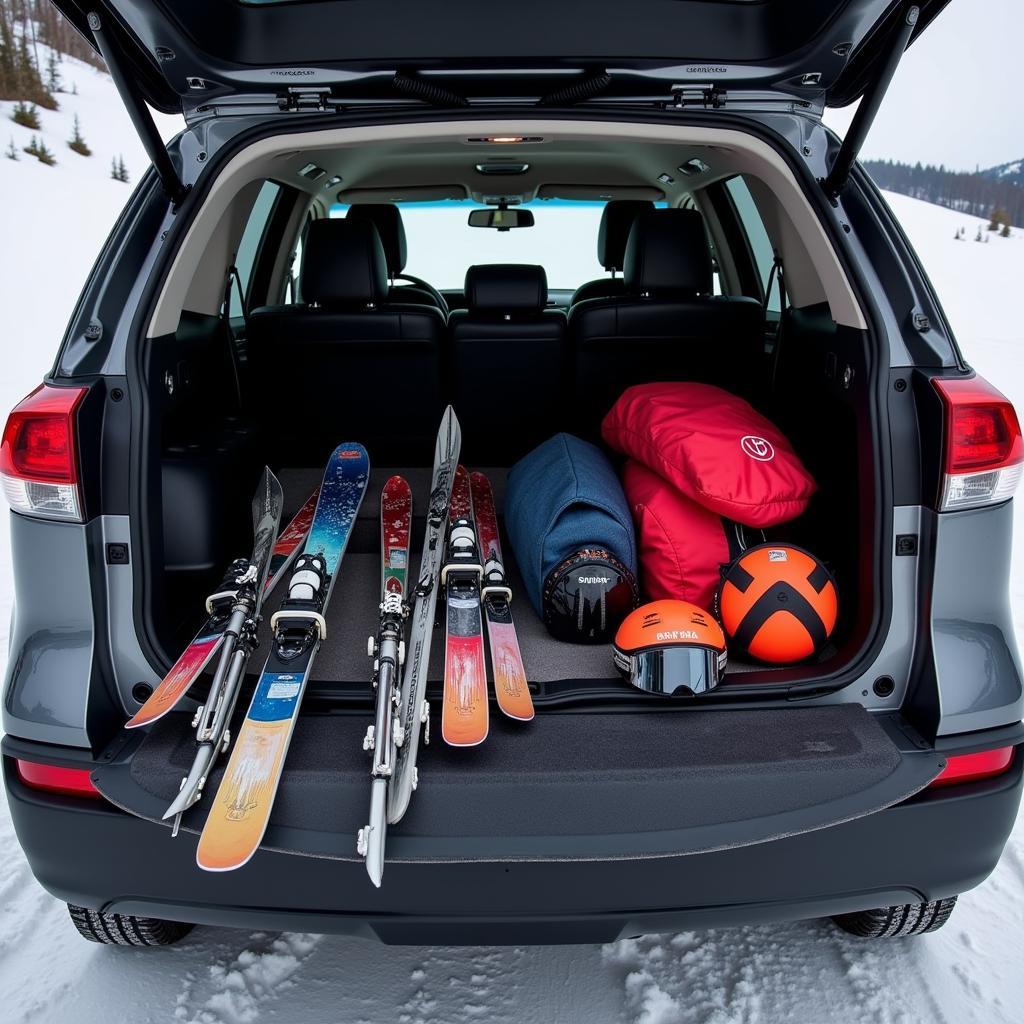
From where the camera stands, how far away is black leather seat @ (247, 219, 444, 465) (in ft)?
8.34

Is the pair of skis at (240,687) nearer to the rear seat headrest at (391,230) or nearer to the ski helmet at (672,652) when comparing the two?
the ski helmet at (672,652)

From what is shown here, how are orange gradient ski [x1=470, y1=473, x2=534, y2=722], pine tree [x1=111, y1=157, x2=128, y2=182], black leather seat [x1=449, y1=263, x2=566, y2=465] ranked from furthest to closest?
pine tree [x1=111, y1=157, x2=128, y2=182] < black leather seat [x1=449, y1=263, x2=566, y2=465] < orange gradient ski [x1=470, y1=473, x2=534, y2=722]

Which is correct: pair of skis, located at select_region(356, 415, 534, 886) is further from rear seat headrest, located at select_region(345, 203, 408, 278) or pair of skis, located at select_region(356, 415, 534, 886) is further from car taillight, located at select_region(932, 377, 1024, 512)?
rear seat headrest, located at select_region(345, 203, 408, 278)

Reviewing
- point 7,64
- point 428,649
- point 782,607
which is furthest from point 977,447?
point 7,64

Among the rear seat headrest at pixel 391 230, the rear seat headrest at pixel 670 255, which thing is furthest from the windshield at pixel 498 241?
the rear seat headrest at pixel 670 255

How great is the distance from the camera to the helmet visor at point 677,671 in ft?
4.34

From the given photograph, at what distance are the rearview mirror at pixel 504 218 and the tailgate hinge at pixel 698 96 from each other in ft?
8.05

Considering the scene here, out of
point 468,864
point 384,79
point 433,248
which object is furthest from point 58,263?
point 468,864

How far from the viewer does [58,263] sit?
40.6 feet

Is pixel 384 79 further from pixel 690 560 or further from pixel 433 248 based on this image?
pixel 433 248

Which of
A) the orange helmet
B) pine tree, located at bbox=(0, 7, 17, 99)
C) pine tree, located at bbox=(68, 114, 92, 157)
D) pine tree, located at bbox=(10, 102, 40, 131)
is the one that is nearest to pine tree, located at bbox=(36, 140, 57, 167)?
pine tree, located at bbox=(10, 102, 40, 131)

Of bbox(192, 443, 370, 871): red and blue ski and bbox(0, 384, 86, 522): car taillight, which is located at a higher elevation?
bbox(0, 384, 86, 522): car taillight

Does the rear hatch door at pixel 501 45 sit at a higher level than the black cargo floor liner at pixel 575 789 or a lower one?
higher

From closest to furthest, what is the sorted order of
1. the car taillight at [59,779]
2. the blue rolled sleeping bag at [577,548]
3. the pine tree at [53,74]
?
the car taillight at [59,779] → the blue rolled sleeping bag at [577,548] → the pine tree at [53,74]
